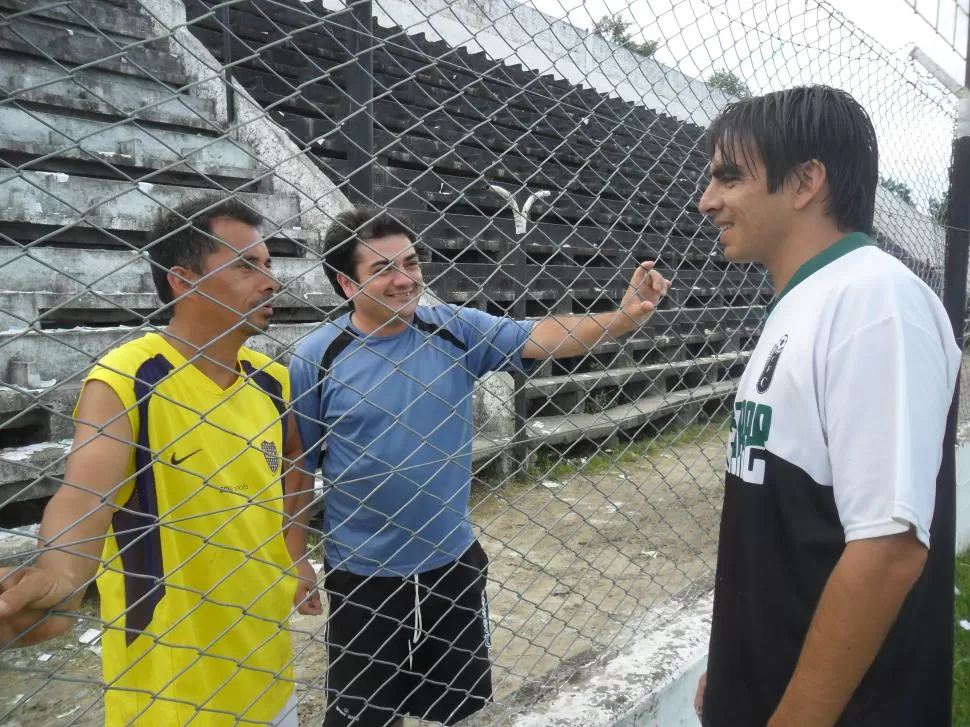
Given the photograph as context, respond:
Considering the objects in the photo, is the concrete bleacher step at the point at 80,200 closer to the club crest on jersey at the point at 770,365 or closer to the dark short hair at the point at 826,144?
the dark short hair at the point at 826,144

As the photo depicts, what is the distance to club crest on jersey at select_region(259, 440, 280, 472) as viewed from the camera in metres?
1.66

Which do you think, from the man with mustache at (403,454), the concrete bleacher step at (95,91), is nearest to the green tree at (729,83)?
the man with mustache at (403,454)

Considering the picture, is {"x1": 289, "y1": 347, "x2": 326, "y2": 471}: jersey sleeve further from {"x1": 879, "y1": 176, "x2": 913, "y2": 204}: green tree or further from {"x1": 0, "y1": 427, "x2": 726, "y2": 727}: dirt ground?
{"x1": 879, "y1": 176, "x2": 913, "y2": 204}: green tree

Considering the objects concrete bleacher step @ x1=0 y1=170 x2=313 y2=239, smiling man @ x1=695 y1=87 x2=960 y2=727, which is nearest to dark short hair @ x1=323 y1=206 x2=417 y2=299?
smiling man @ x1=695 y1=87 x2=960 y2=727

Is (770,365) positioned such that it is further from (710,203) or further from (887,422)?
(710,203)

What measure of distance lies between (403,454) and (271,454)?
38cm

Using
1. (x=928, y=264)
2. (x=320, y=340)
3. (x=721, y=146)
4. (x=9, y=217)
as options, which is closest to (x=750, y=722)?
(x=721, y=146)

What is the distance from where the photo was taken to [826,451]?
110cm

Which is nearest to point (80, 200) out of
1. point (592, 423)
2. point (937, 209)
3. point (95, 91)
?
point (95, 91)

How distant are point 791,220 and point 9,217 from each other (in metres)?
3.46

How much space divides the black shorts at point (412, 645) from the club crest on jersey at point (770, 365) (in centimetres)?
107

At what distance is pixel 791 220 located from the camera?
125cm

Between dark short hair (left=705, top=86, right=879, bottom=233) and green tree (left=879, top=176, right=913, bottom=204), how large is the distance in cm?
249

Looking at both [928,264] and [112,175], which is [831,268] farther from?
[112,175]
